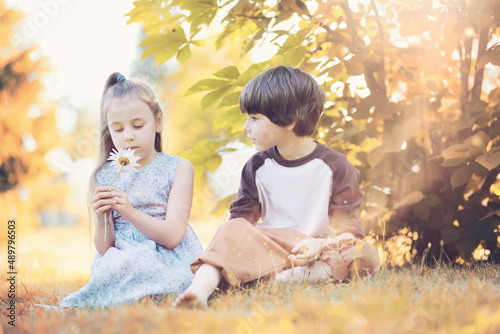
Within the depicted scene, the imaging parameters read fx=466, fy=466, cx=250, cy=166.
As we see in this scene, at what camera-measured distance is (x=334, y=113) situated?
2520 millimetres

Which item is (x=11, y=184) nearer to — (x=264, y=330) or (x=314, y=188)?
(x=314, y=188)

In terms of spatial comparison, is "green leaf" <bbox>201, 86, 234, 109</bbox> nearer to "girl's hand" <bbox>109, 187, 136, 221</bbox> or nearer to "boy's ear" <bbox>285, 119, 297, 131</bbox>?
"boy's ear" <bbox>285, 119, 297, 131</bbox>

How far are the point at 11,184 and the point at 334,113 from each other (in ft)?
21.2

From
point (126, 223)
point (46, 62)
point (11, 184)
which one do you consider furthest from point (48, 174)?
point (126, 223)

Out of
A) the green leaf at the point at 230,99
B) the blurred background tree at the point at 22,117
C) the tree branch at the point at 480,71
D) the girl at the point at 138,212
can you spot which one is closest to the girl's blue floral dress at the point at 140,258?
the girl at the point at 138,212

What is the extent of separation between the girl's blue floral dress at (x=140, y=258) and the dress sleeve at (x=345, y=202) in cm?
66

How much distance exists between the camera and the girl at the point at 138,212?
6.16 feet

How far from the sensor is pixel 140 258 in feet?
6.28

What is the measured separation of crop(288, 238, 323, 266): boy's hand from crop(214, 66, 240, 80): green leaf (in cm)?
83

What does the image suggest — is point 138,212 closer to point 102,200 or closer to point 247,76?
point 102,200

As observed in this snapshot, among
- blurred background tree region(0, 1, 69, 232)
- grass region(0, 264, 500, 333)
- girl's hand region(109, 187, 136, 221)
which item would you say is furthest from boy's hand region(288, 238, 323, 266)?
blurred background tree region(0, 1, 69, 232)

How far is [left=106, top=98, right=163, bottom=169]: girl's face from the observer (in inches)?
82.8

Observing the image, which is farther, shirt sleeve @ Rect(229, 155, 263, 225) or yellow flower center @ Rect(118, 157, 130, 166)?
shirt sleeve @ Rect(229, 155, 263, 225)

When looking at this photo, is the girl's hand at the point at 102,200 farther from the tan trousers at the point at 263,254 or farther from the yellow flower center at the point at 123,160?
the tan trousers at the point at 263,254
